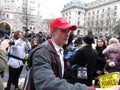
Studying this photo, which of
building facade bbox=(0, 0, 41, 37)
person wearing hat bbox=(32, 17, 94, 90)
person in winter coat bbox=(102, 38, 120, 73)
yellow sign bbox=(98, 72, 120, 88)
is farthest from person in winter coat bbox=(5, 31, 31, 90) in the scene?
building facade bbox=(0, 0, 41, 37)

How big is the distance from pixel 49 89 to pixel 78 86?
0.17 m

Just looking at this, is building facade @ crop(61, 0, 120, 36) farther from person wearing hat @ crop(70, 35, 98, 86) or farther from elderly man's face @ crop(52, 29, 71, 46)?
elderly man's face @ crop(52, 29, 71, 46)

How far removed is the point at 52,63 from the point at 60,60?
13 centimetres

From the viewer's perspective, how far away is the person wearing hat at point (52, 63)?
4.30 feet

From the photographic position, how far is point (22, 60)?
513 centimetres

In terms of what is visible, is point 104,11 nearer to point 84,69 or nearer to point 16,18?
point 16,18

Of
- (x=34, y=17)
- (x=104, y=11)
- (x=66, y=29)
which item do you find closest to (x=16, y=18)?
(x=34, y=17)

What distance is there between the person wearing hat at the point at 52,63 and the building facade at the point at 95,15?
66617 mm

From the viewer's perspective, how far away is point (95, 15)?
87438 millimetres

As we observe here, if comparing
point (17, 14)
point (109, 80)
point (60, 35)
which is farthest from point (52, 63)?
point (17, 14)

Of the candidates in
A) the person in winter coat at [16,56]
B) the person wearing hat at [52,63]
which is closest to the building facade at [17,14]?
the person in winter coat at [16,56]

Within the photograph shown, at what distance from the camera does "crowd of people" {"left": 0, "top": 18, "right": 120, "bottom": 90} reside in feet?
4.45

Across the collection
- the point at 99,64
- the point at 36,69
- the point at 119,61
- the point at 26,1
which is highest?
the point at 26,1

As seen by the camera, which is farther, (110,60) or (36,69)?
(110,60)
